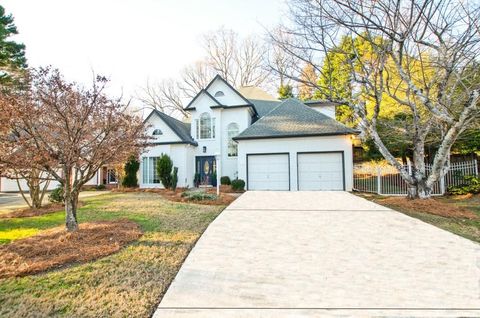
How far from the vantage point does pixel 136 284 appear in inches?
158

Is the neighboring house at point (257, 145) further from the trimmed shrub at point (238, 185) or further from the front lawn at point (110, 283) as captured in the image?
the front lawn at point (110, 283)

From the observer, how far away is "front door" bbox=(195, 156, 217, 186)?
21.2 metres

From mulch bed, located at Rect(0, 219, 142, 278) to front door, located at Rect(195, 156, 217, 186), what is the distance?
1388 centimetres

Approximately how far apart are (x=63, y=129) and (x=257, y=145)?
12.6 metres

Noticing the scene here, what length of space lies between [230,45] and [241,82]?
4.94m

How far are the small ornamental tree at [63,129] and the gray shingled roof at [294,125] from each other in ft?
38.3

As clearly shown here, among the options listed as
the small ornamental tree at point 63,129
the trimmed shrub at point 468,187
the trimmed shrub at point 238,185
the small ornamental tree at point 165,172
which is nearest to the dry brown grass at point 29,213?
the small ornamental tree at point 63,129

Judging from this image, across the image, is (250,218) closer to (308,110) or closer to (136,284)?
(136,284)

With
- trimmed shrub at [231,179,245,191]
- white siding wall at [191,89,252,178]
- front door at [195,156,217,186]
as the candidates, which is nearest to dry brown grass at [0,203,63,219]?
trimmed shrub at [231,179,245,191]

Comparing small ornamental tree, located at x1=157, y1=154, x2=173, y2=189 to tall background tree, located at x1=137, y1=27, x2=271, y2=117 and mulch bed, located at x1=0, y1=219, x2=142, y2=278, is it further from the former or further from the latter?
tall background tree, located at x1=137, y1=27, x2=271, y2=117

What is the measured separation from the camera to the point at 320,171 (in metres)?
17.0

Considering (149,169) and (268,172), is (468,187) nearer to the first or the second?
(268,172)

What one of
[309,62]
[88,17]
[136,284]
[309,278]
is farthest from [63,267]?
[309,62]

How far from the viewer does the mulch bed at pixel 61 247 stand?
15.2 ft
